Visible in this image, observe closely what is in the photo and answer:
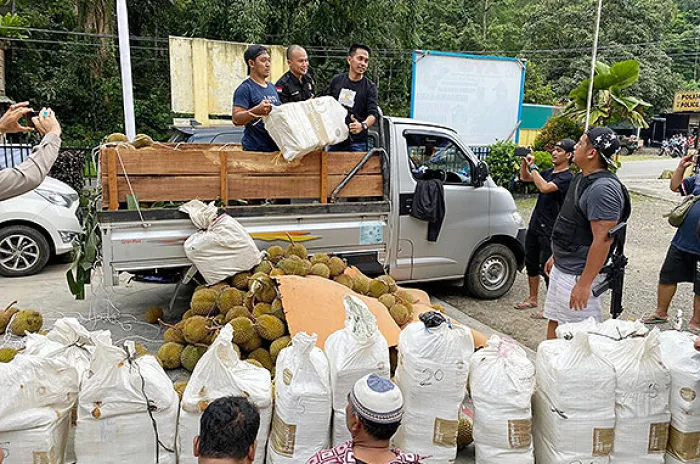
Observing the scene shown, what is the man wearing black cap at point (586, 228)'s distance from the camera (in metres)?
3.46

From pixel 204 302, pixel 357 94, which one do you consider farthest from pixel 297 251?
pixel 357 94

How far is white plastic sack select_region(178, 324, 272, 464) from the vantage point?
8.55ft

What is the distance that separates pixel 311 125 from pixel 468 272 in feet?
9.35

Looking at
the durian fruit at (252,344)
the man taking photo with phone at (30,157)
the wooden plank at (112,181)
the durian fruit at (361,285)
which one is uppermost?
the man taking photo with phone at (30,157)

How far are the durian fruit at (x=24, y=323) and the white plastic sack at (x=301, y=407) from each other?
2.60m

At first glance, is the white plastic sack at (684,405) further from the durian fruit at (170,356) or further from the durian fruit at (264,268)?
the durian fruit at (170,356)

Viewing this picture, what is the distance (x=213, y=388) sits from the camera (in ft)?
8.59

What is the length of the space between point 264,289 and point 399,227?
6.62 ft

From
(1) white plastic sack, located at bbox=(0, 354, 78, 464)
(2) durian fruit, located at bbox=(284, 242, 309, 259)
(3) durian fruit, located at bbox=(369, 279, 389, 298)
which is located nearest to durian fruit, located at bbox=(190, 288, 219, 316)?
(2) durian fruit, located at bbox=(284, 242, 309, 259)

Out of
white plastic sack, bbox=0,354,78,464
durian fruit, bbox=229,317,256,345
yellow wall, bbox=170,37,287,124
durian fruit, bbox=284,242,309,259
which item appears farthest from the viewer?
yellow wall, bbox=170,37,287,124

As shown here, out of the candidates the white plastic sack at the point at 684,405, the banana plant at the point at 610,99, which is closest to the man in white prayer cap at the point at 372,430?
the white plastic sack at the point at 684,405

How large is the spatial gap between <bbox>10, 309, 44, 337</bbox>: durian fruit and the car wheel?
3.01 meters

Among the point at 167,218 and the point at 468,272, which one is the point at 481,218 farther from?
the point at 167,218

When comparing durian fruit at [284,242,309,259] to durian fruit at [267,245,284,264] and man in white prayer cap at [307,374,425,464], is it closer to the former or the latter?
durian fruit at [267,245,284,264]
